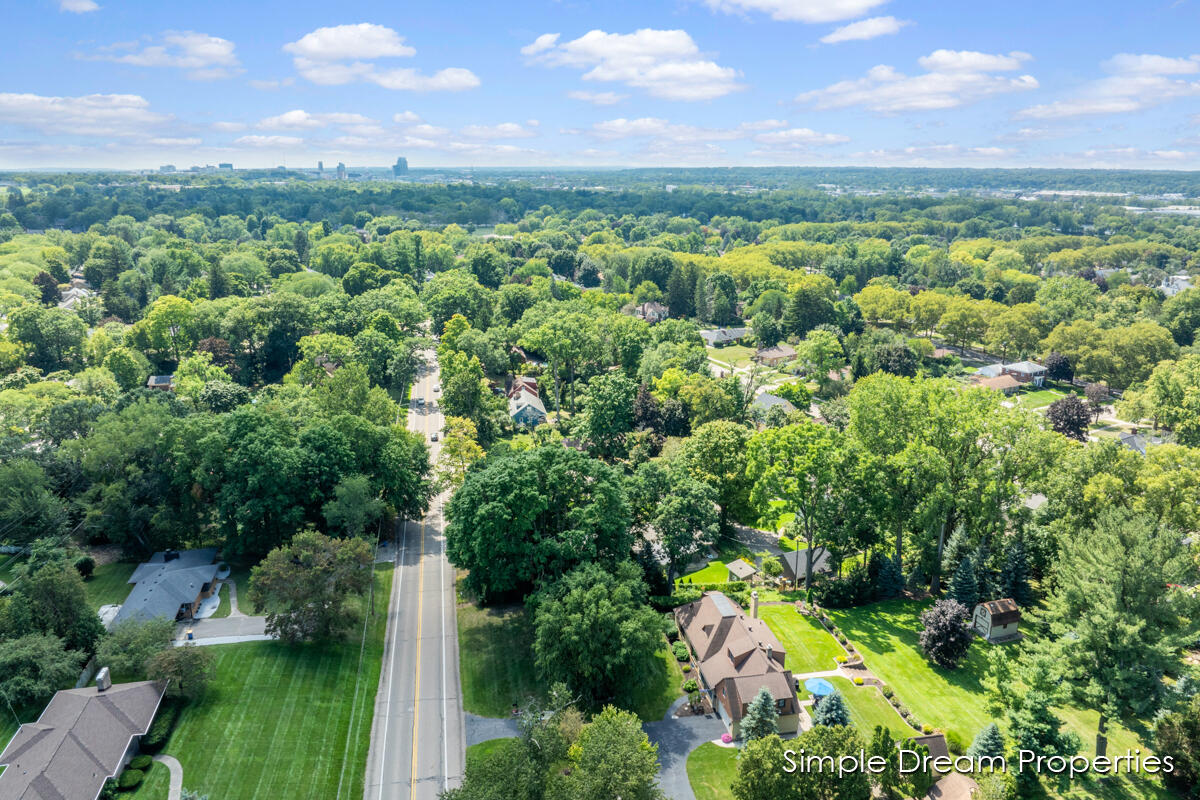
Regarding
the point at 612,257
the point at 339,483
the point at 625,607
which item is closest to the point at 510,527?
the point at 625,607

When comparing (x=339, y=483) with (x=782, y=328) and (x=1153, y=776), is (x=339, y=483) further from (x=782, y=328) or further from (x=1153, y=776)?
(x=782, y=328)

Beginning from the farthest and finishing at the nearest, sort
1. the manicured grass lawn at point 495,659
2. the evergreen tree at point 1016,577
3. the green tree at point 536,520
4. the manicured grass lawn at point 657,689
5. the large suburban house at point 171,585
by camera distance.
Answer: the evergreen tree at point 1016,577
the large suburban house at point 171,585
the green tree at point 536,520
the manicured grass lawn at point 495,659
the manicured grass lawn at point 657,689

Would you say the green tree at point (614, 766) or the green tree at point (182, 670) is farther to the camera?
the green tree at point (182, 670)

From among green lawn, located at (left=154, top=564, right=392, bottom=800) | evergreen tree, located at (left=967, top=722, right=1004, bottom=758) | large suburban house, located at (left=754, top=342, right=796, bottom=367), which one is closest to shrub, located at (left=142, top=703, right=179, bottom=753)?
green lawn, located at (left=154, top=564, right=392, bottom=800)

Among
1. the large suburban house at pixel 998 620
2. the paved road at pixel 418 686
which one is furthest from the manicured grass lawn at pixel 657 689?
the large suburban house at pixel 998 620

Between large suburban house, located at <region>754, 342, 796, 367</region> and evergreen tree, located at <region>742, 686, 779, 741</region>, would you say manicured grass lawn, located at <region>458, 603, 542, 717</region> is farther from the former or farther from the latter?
large suburban house, located at <region>754, 342, 796, 367</region>

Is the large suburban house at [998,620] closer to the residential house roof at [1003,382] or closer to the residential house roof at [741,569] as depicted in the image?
the residential house roof at [741,569]

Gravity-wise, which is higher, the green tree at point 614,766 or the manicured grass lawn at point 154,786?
the green tree at point 614,766
